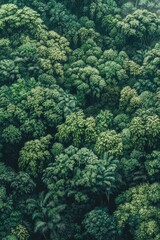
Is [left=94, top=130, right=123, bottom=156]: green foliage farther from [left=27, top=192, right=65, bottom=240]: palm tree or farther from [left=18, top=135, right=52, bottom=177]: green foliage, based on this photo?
[left=27, top=192, right=65, bottom=240]: palm tree

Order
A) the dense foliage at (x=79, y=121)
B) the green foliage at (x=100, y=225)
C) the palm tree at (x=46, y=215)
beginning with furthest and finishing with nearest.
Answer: the dense foliage at (x=79, y=121) < the green foliage at (x=100, y=225) < the palm tree at (x=46, y=215)

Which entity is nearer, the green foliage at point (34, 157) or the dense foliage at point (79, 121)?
the dense foliage at point (79, 121)

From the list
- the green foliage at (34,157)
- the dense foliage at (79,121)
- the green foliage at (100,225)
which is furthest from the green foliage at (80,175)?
the green foliage at (100,225)

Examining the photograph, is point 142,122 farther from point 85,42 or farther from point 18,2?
point 18,2

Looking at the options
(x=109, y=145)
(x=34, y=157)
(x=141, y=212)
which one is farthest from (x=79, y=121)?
(x=141, y=212)

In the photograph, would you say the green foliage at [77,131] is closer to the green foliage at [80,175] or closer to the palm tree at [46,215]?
the green foliage at [80,175]

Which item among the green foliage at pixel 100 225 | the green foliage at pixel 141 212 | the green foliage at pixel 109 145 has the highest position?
the green foliage at pixel 109 145

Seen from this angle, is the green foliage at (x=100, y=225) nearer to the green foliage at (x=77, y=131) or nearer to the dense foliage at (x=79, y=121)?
the dense foliage at (x=79, y=121)

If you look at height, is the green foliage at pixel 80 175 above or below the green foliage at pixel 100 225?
above

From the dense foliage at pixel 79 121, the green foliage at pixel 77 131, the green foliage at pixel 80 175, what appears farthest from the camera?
the green foliage at pixel 77 131
